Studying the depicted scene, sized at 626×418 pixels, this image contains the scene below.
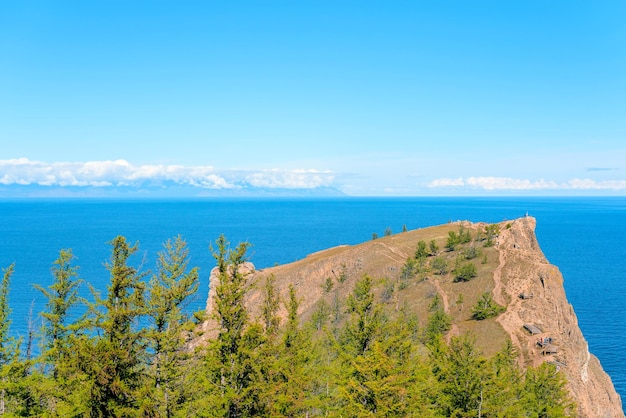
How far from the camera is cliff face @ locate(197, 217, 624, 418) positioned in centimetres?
5941

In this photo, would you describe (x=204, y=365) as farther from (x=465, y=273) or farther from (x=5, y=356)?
(x=465, y=273)

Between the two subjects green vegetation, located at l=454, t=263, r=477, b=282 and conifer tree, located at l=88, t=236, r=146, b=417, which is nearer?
conifer tree, located at l=88, t=236, r=146, b=417

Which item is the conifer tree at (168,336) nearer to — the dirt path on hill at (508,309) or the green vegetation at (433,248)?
the dirt path on hill at (508,309)

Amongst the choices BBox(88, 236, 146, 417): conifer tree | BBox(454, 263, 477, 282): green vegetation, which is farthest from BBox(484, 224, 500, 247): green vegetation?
BBox(88, 236, 146, 417): conifer tree

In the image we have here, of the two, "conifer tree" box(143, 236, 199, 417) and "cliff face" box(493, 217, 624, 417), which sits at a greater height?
"conifer tree" box(143, 236, 199, 417)

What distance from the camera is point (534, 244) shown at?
346 ft

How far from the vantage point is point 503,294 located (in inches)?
2852

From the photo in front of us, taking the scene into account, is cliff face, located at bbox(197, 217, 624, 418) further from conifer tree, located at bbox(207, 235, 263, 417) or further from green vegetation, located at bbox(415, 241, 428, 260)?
conifer tree, located at bbox(207, 235, 263, 417)

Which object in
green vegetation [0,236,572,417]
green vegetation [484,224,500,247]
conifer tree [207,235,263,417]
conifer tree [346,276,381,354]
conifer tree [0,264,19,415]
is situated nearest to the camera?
green vegetation [0,236,572,417]

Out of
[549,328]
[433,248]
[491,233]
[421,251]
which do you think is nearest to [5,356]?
[549,328]

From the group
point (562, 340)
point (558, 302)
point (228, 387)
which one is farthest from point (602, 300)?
point (228, 387)

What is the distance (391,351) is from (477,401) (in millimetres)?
6781

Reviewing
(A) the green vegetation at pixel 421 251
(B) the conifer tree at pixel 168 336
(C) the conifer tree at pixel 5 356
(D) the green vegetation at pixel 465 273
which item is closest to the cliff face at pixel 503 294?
(D) the green vegetation at pixel 465 273

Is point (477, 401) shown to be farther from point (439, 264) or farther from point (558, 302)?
point (439, 264)
